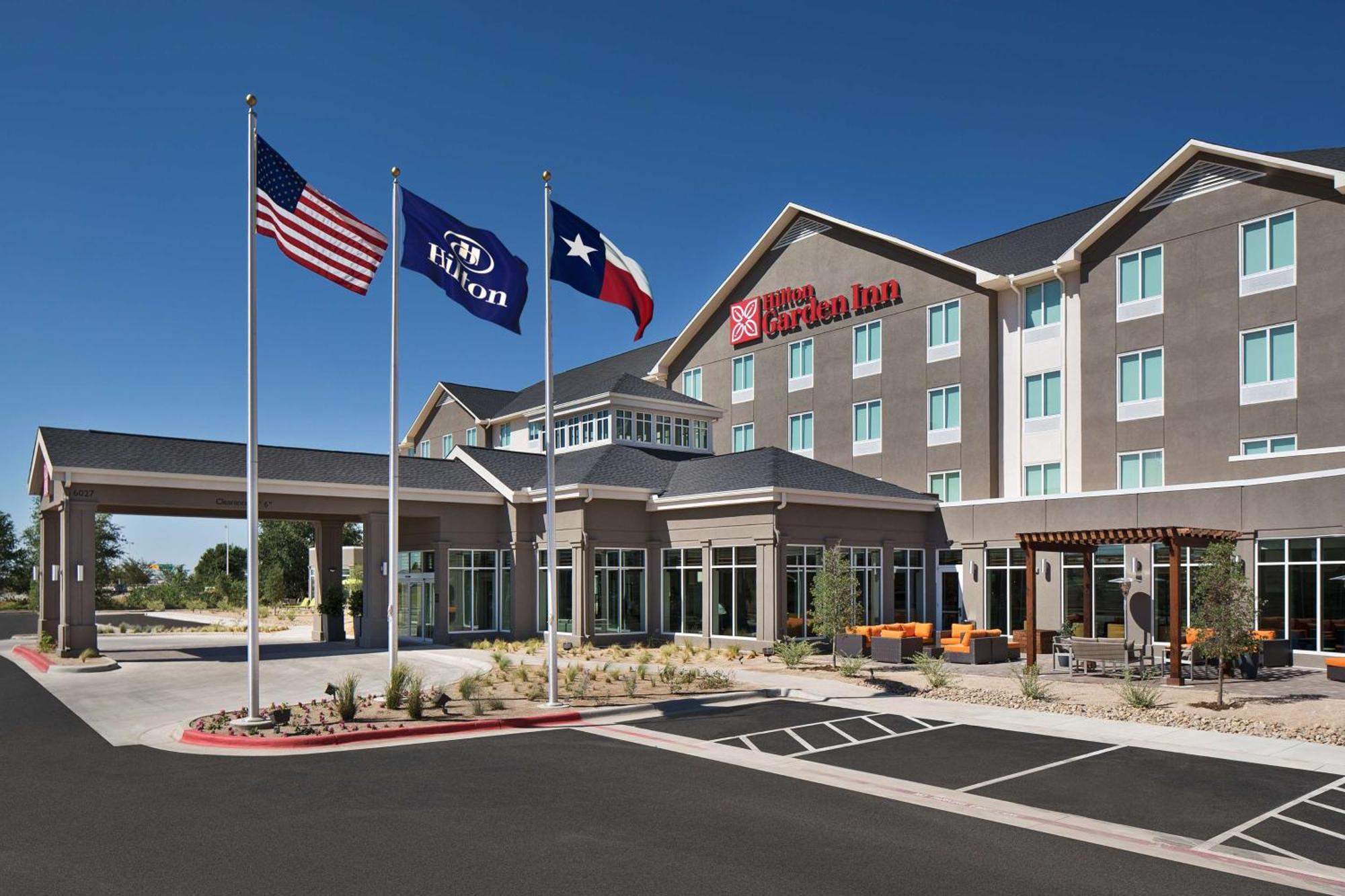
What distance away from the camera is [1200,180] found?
105 feet

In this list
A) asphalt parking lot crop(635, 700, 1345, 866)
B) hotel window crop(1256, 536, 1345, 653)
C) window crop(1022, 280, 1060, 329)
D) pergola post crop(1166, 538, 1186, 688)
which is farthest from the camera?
window crop(1022, 280, 1060, 329)

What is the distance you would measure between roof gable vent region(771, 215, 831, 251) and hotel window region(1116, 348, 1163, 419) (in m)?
14.5

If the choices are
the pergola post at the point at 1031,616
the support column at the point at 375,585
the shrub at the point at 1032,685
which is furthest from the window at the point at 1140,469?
the support column at the point at 375,585

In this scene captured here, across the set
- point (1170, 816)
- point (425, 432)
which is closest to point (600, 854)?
point (1170, 816)

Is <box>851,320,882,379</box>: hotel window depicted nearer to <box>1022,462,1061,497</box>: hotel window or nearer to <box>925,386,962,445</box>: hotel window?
<box>925,386,962,445</box>: hotel window

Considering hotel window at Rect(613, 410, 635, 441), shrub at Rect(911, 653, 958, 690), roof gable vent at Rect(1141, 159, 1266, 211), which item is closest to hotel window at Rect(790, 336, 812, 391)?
hotel window at Rect(613, 410, 635, 441)

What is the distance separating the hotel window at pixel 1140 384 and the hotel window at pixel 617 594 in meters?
16.4

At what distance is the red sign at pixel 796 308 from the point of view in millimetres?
41562

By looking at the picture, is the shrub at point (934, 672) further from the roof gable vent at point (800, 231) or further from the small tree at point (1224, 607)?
the roof gable vent at point (800, 231)

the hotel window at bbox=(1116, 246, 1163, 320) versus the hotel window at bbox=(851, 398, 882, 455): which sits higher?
the hotel window at bbox=(1116, 246, 1163, 320)

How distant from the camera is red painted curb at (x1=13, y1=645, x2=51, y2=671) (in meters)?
26.5

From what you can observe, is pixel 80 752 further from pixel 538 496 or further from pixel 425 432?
pixel 425 432

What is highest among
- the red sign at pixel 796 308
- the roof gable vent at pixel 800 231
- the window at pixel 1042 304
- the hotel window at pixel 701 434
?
the roof gable vent at pixel 800 231

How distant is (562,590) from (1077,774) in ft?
75.3
